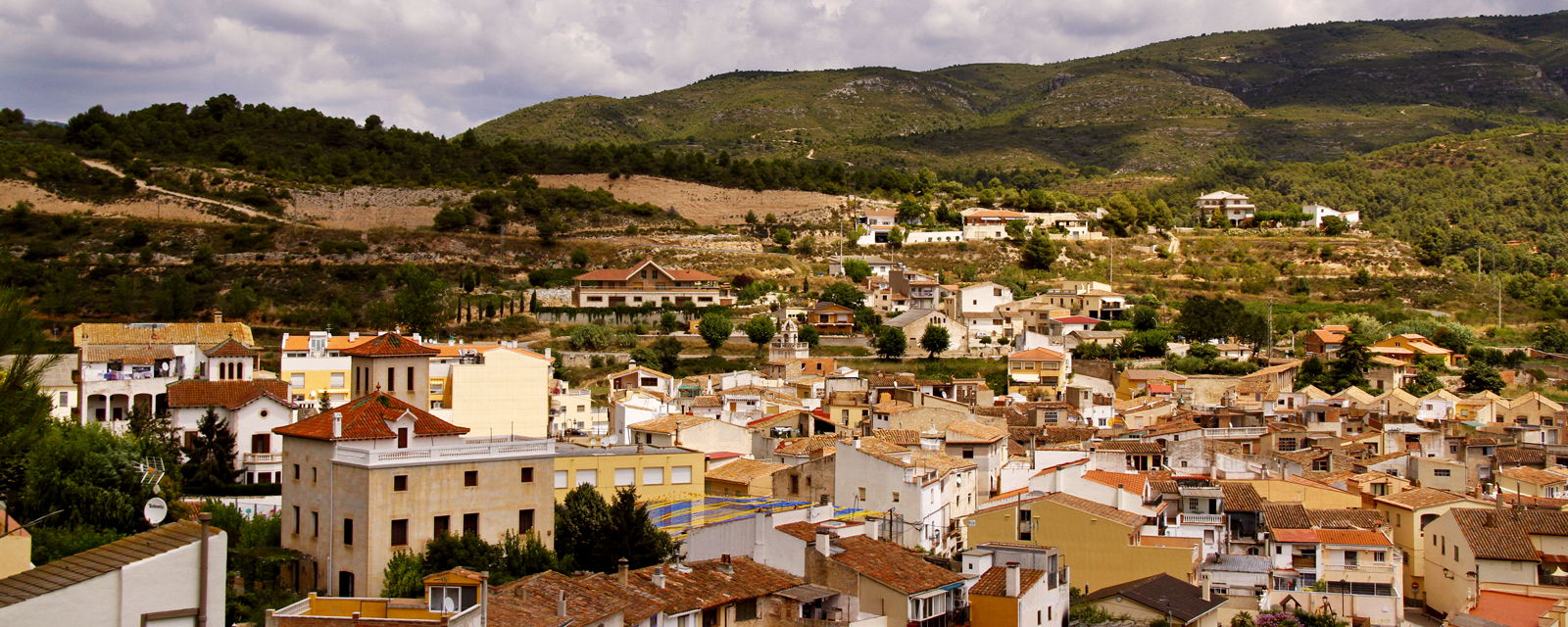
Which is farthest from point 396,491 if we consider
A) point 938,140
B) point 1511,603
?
point 938,140

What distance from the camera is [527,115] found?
14275cm

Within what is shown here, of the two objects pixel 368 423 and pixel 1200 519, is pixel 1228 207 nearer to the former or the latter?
pixel 1200 519

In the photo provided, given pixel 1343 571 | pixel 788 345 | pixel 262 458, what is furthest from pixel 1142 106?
pixel 262 458

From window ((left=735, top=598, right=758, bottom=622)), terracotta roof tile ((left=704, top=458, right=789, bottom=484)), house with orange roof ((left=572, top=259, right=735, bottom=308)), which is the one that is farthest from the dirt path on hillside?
window ((left=735, top=598, right=758, bottom=622))

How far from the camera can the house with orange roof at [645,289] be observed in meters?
60.8

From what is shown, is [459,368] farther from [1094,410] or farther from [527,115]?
[527,115]

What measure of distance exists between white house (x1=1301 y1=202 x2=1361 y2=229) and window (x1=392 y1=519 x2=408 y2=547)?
69.8 meters

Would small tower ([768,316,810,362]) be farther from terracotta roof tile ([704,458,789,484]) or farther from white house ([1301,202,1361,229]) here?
white house ([1301,202,1361,229])

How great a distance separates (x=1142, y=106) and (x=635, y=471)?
444 ft

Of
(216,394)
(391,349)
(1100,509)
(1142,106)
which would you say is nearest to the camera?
(1100,509)

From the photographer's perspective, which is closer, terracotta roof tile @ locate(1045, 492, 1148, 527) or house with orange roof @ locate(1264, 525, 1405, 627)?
terracotta roof tile @ locate(1045, 492, 1148, 527)

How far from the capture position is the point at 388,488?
19031mm

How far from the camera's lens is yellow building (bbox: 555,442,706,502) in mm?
23656

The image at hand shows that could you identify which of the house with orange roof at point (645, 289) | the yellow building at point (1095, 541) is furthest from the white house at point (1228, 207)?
the yellow building at point (1095, 541)
